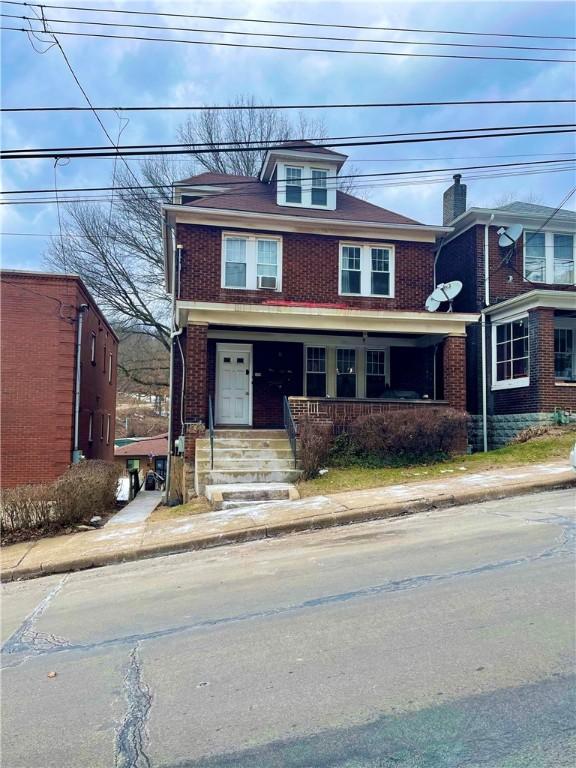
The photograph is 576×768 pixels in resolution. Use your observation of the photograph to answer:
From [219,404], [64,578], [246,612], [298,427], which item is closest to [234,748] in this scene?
[246,612]

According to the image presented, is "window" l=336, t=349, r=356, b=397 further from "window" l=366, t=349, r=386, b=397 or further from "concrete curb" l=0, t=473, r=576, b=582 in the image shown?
"concrete curb" l=0, t=473, r=576, b=582

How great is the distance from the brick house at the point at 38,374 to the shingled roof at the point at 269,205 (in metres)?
4.80

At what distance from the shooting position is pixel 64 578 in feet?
25.1

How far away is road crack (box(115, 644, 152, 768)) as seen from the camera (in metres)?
3.17

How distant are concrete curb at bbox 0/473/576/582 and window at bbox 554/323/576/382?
870 centimetres

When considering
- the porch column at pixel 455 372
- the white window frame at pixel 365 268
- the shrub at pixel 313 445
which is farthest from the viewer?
the white window frame at pixel 365 268

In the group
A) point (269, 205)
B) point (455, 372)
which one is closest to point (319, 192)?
point (269, 205)

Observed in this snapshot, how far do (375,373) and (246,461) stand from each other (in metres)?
7.22

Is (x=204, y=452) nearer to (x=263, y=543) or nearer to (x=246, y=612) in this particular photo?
(x=263, y=543)

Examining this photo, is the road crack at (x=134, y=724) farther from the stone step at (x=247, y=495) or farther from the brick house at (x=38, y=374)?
the brick house at (x=38, y=374)

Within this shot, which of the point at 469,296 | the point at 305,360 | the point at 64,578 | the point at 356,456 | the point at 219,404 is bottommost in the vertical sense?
the point at 64,578

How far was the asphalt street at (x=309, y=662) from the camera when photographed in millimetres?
3211

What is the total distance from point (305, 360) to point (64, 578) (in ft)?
37.9

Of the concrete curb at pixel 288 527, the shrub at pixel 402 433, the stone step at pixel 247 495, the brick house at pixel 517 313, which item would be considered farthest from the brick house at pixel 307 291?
the concrete curb at pixel 288 527
